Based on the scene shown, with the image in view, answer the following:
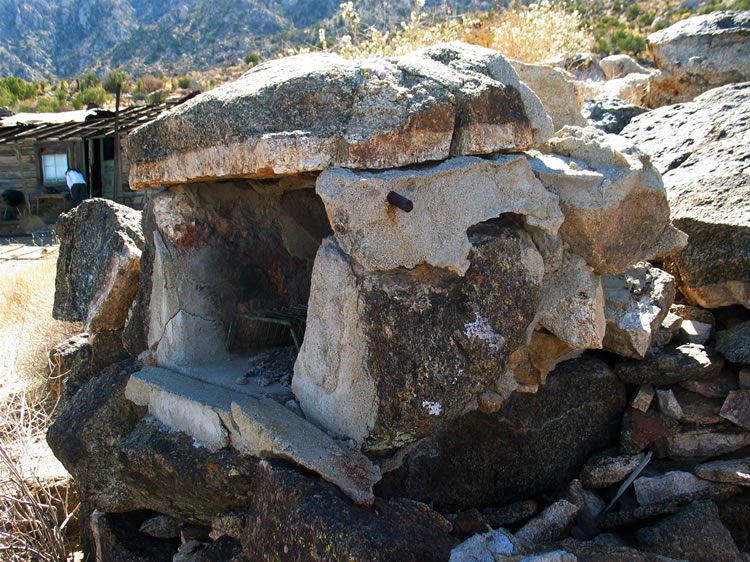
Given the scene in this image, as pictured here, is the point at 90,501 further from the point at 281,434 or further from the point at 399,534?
the point at 399,534

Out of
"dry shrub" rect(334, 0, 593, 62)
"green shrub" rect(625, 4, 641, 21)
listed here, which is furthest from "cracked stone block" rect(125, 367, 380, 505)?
"green shrub" rect(625, 4, 641, 21)

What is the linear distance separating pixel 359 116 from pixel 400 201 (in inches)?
15.2

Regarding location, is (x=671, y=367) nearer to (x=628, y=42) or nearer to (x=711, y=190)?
(x=711, y=190)

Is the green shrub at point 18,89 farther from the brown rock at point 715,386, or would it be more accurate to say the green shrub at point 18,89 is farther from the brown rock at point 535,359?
the brown rock at point 715,386

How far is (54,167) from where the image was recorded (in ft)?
49.1

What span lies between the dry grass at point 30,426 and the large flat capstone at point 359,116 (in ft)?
5.81

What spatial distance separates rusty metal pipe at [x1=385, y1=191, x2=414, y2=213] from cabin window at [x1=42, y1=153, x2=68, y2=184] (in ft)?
47.6

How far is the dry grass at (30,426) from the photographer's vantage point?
3.07 metres

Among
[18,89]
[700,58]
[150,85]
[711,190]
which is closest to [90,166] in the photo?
[700,58]

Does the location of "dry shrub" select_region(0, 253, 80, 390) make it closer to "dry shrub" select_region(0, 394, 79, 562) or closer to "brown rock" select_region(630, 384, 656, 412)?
"dry shrub" select_region(0, 394, 79, 562)

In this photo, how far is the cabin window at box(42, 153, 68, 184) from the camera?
48.9 feet

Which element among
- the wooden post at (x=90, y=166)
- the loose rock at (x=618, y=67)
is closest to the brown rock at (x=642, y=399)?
the loose rock at (x=618, y=67)

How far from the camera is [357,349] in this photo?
232 centimetres

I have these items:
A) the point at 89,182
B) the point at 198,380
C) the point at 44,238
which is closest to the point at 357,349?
the point at 198,380
